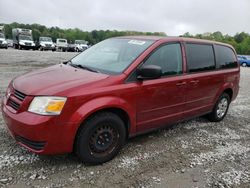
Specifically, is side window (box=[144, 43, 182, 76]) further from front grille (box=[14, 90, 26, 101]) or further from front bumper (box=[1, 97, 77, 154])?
front grille (box=[14, 90, 26, 101])

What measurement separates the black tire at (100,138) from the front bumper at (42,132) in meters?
0.15

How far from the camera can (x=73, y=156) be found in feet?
12.1

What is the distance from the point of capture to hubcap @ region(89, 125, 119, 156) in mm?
3443

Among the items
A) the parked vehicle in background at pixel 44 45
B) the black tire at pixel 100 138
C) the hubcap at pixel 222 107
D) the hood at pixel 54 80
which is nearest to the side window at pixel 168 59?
the hood at pixel 54 80

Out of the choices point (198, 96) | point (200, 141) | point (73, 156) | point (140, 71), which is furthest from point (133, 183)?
point (198, 96)

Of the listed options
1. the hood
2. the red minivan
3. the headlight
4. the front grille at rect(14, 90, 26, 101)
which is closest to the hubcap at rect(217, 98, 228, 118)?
the red minivan

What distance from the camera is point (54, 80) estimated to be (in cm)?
342

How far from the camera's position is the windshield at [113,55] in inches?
151

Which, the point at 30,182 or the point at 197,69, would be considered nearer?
the point at 30,182

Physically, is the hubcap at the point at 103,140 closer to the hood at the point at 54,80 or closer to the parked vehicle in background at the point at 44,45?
the hood at the point at 54,80

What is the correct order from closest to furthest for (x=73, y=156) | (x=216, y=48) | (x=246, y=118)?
(x=73, y=156), (x=216, y=48), (x=246, y=118)

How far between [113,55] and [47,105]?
5.03 feet

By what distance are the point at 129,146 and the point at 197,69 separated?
184 centimetres

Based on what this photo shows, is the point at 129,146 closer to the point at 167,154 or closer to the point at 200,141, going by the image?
the point at 167,154
